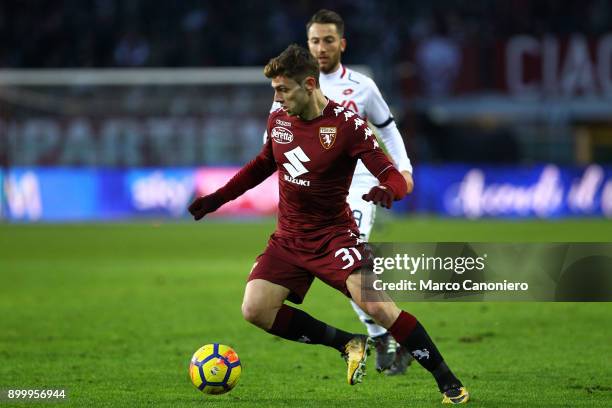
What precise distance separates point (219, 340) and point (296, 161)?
3072 mm

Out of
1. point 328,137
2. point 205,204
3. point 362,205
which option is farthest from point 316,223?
point 362,205

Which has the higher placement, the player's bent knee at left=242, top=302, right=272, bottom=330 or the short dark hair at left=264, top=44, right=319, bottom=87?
the short dark hair at left=264, top=44, right=319, bottom=87

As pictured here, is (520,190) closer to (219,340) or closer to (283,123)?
(219,340)

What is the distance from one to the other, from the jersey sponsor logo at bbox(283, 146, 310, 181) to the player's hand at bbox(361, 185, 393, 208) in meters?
0.56

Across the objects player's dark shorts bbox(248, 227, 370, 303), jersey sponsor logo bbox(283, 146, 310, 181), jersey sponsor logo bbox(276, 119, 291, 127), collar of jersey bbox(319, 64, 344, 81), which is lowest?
player's dark shorts bbox(248, 227, 370, 303)

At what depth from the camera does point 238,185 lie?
652cm

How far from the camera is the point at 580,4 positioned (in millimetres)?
28875

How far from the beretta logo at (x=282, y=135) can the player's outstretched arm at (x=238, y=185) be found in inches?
9.8

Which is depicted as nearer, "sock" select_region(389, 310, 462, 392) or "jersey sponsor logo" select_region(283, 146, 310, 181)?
"sock" select_region(389, 310, 462, 392)

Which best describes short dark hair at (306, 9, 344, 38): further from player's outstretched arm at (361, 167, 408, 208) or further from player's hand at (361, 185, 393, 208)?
player's hand at (361, 185, 393, 208)

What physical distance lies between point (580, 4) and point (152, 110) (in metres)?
11.8

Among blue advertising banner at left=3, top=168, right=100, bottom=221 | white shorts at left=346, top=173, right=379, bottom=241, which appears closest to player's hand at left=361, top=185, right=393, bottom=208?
white shorts at left=346, top=173, right=379, bottom=241

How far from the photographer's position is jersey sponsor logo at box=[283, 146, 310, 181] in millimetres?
6059

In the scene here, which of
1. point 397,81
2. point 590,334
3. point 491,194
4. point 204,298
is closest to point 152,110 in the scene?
point 397,81
